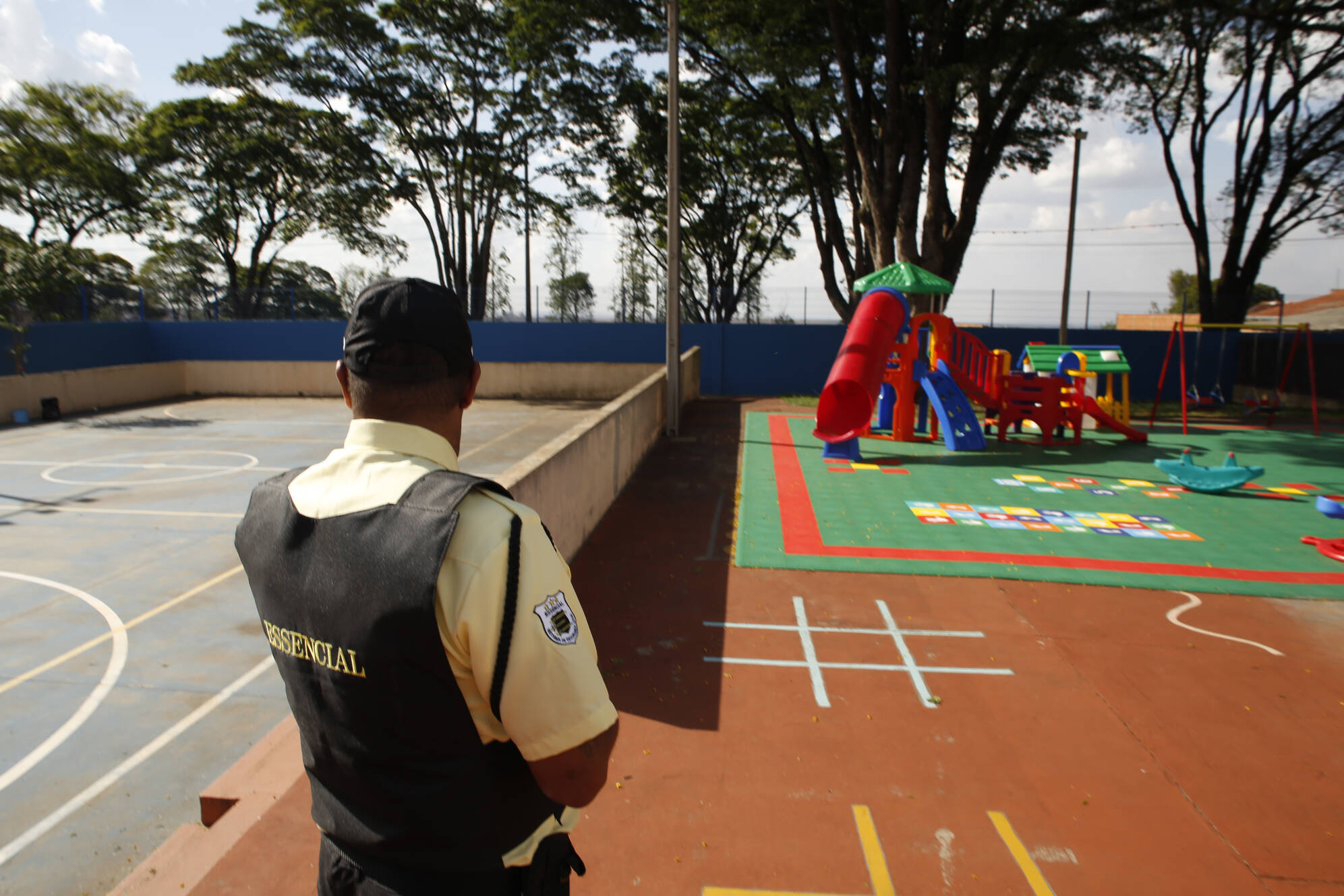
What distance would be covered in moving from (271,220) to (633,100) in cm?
1586

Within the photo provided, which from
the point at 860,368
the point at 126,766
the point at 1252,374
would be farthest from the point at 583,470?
the point at 1252,374

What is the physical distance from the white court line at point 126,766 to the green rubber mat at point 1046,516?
4505 millimetres

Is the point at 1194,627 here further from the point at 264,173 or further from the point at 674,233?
the point at 264,173

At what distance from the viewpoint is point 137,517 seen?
1050 centimetres

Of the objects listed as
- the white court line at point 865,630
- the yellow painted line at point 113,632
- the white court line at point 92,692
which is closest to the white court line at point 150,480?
the white court line at point 92,692

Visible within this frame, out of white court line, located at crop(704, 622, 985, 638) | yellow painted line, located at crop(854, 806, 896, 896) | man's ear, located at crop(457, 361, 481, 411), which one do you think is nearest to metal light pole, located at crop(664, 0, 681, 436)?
white court line, located at crop(704, 622, 985, 638)

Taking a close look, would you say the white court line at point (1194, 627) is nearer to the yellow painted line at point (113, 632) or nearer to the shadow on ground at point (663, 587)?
the shadow on ground at point (663, 587)

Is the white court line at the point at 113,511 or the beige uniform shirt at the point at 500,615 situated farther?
the white court line at the point at 113,511

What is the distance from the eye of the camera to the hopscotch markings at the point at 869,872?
3381 mm

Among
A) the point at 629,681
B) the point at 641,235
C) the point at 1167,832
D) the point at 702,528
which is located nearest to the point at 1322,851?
the point at 1167,832

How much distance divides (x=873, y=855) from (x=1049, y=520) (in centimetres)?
731

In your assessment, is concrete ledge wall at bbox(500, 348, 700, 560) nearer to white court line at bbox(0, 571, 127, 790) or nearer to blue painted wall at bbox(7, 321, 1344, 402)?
white court line at bbox(0, 571, 127, 790)

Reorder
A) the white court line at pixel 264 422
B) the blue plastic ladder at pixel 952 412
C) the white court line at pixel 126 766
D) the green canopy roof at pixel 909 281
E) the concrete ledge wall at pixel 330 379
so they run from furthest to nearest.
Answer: the concrete ledge wall at pixel 330 379, the white court line at pixel 264 422, the green canopy roof at pixel 909 281, the blue plastic ladder at pixel 952 412, the white court line at pixel 126 766

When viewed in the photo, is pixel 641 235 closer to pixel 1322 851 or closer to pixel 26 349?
pixel 26 349
